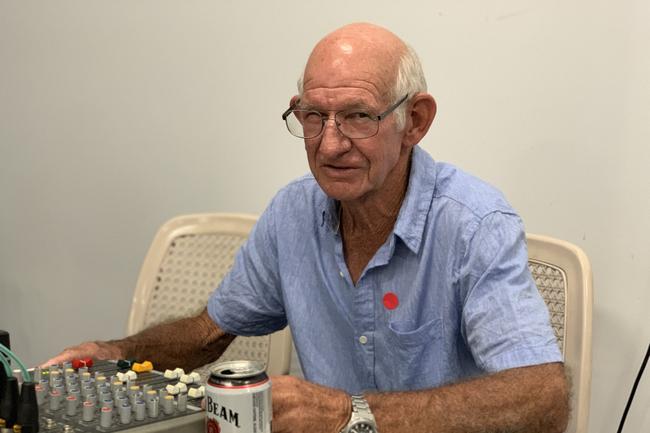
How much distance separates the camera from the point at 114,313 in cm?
312

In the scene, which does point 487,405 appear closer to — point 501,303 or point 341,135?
point 501,303

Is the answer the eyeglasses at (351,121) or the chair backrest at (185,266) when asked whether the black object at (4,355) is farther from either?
the chair backrest at (185,266)

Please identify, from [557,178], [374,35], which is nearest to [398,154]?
[374,35]

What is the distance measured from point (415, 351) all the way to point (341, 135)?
0.43m

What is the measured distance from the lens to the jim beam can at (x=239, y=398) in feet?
3.56

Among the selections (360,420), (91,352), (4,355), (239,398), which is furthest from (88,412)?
(91,352)

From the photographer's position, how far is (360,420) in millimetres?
1310

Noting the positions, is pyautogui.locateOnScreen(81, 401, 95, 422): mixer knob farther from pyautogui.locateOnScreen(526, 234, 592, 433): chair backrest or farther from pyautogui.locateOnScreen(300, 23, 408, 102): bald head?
pyautogui.locateOnScreen(526, 234, 592, 433): chair backrest

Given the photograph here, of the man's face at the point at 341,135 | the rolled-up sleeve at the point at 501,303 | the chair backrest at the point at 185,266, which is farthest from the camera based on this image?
the chair backrest at the point at 185,266

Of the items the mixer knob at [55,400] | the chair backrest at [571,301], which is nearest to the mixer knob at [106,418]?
the mixer knob at [55,400]

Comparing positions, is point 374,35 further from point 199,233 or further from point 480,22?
point 199,233

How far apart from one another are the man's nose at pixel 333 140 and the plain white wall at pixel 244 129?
72 centimetres

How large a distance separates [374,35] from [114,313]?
1.84 meters

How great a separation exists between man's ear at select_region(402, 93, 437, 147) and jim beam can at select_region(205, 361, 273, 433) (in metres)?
0.70
